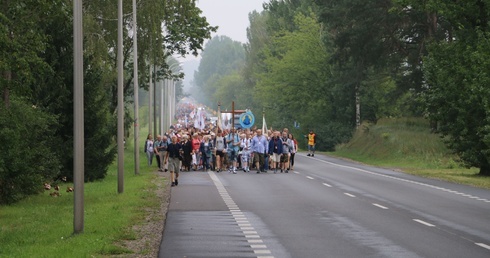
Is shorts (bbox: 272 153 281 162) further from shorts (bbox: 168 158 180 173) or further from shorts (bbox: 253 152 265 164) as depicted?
shorts (bbox: 168 158 180 173)

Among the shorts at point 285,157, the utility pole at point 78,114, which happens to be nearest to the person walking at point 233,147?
the shorts at point 285,157

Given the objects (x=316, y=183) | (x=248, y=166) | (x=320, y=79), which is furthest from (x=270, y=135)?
(x=320, y=79)

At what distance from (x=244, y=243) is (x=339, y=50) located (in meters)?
53.3

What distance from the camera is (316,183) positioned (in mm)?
36125

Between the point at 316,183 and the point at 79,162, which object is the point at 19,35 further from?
the point at 316,183

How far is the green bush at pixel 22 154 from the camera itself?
25752mm

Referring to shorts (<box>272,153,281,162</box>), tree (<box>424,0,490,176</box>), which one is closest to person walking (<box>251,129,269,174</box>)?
shorts (<box>272,153,281,162</box>)

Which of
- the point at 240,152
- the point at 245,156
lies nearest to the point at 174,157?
the point at 245,156

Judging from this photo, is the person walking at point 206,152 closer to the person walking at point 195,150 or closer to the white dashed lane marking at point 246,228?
the person walking at point 195,150

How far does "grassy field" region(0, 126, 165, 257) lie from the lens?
1609 cm

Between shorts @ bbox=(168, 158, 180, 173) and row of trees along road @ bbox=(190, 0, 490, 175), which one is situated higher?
row of trees along road @ bbox=(190, 0, 490, 175)

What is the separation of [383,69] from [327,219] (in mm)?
53967

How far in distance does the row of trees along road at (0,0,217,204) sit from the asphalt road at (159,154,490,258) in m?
3.95

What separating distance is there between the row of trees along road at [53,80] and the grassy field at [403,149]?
13426 mm
